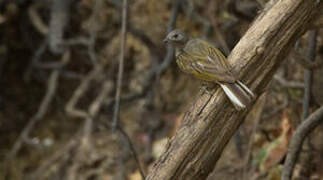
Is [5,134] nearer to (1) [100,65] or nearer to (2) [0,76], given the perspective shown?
(2) [0,76]

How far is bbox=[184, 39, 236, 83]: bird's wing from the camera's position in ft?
6.50

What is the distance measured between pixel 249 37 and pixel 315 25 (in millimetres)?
316

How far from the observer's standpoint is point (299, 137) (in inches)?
98.4

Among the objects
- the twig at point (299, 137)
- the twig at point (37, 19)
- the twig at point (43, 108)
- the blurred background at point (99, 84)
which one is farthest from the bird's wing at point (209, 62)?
the twig at point (37, 19)

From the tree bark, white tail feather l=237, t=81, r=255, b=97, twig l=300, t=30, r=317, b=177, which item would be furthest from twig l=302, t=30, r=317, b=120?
white tail feather l=237, t=81, r=255, b=97

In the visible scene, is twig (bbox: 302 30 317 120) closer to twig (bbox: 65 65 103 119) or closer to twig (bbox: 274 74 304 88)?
twig (bbox: 274 74 304 88)

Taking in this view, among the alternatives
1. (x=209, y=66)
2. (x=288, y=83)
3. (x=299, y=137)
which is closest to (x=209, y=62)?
(x=209, y=66)

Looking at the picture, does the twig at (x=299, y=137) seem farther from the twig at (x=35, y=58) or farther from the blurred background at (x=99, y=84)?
the twig at (x=35, y=58)

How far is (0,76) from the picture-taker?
5.41 meters

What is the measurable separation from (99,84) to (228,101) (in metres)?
3.32

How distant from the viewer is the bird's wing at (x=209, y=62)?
198 centimetres

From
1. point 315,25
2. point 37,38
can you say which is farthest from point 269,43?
point 37,38

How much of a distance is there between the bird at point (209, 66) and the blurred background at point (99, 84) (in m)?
1.08

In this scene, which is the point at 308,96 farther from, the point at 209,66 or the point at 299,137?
the point at 209,66
